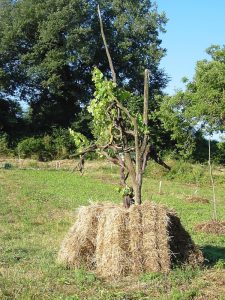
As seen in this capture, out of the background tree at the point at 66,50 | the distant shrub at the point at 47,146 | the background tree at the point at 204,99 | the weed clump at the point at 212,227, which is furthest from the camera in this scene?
the background tree at the point at 66,50

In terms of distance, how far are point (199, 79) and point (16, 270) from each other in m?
28.0

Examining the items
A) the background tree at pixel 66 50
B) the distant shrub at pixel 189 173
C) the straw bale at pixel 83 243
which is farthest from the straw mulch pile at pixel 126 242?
the background tree at pixel 66 50

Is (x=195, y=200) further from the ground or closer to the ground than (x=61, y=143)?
closer to the ground

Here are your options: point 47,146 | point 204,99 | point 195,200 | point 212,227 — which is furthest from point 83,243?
point 47,146

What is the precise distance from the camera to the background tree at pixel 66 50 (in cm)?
4897

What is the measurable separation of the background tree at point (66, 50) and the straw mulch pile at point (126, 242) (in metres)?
40.6

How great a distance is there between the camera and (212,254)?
10.5m

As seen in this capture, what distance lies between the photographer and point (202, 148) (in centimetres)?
4984

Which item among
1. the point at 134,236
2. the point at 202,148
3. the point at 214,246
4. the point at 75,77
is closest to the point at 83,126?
the point at 75,77

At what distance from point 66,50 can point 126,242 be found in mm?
43056

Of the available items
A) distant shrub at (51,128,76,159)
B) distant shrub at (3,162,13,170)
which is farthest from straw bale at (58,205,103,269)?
distant shrub at (51,128,76,159)

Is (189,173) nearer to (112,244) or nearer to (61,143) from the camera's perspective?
(61,143)

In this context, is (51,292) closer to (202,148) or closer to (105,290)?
(105,290)

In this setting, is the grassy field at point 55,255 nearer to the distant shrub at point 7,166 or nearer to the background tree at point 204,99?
the background tree at point 204,99
